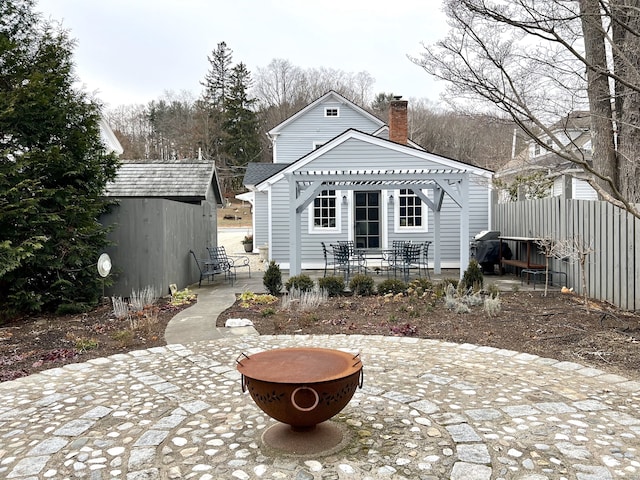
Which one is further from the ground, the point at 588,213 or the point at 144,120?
the point at 144,120

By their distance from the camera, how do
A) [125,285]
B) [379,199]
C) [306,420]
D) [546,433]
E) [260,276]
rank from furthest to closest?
[379,199] → [260,276] → [125,285] → [546,433] → [306,420]

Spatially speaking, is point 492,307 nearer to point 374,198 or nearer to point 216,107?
point 374,198

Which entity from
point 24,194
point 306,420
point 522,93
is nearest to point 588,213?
point 522,93

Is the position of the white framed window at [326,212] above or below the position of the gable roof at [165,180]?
below

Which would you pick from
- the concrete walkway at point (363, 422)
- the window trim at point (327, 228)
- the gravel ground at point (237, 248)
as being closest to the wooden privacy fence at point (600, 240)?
the concrete walkway at point (363, 422)

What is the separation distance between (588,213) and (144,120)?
4458cm

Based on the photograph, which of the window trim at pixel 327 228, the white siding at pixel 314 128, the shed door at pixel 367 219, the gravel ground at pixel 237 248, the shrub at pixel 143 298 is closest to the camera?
the shrub at pixel 143 298

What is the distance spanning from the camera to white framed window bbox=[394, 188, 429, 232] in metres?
14.6

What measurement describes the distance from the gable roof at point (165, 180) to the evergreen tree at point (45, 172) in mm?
5156

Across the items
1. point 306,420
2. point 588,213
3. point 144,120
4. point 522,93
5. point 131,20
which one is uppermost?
point 144,120

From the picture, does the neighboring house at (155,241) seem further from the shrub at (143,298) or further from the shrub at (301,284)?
the shrub at (301,284)

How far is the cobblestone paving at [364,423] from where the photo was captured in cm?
300

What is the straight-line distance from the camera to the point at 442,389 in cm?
443

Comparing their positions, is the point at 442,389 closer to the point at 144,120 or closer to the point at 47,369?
the point at 47,369
